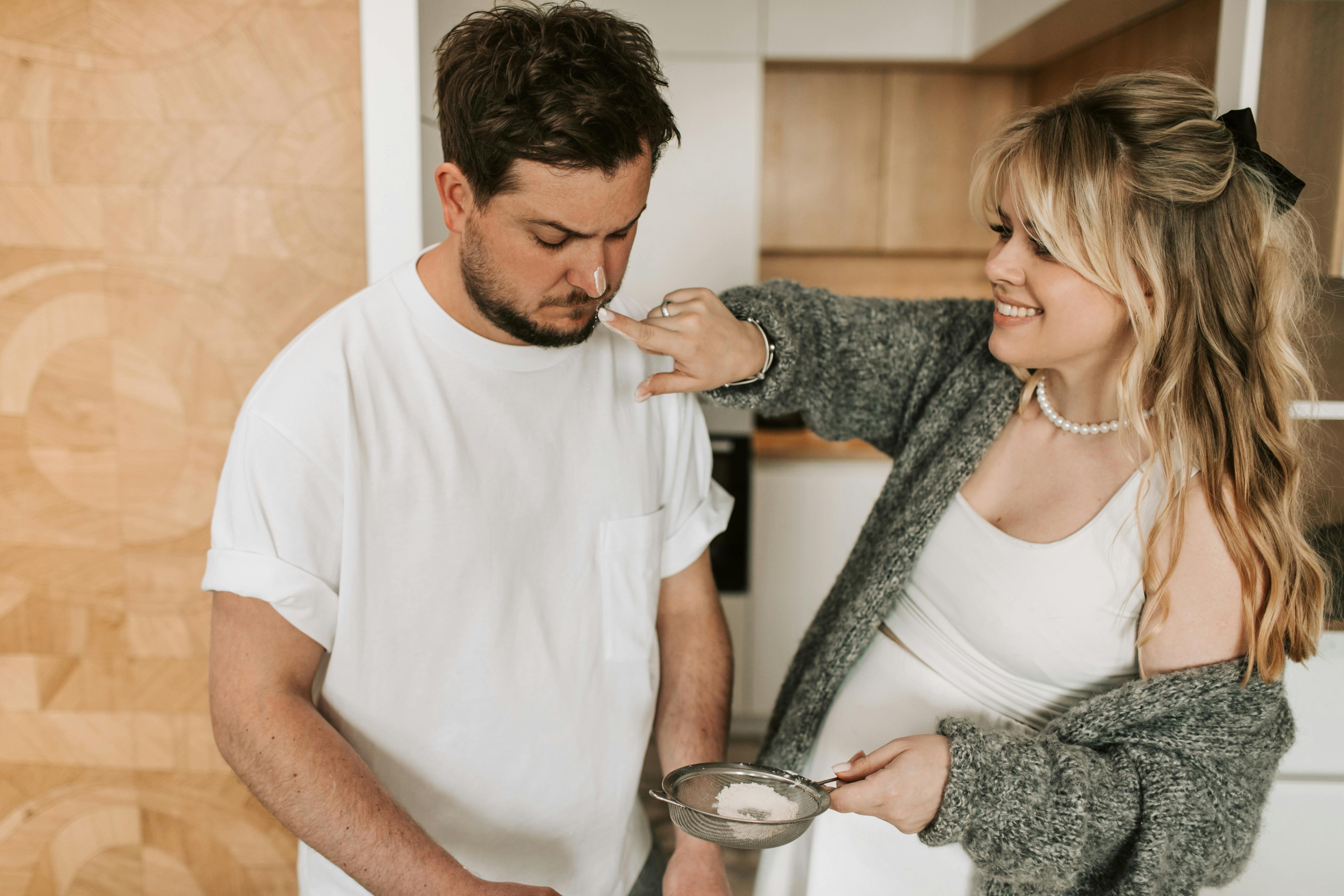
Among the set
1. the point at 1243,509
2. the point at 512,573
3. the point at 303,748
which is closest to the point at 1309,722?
the point at 1243,509

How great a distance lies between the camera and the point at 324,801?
90cm

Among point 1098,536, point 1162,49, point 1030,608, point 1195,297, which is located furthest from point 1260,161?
point 1162,49

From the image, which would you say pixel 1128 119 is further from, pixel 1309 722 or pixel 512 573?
pixel 1309 722

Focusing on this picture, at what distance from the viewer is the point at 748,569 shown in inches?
114

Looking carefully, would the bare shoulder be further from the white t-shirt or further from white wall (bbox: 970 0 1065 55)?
white wall (bbox: 970 0 1065 55)

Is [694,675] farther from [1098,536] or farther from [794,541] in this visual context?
[794,541]

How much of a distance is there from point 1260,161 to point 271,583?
1.10 meters

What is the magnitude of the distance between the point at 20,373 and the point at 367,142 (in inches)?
24.2

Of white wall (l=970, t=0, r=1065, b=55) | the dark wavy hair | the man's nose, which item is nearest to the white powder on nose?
the man's nose

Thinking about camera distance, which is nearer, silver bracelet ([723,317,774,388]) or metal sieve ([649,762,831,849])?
metal sieve ([649,762,831,849])

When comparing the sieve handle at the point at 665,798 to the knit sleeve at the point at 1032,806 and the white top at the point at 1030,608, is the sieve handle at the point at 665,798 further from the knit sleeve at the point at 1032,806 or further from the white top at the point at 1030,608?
the white top at the point at 1030,608

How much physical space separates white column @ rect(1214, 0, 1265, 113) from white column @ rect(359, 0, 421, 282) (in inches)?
39.3

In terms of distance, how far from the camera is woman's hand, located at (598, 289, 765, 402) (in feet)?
3.50

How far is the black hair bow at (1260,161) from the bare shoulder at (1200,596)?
12.7 inches
